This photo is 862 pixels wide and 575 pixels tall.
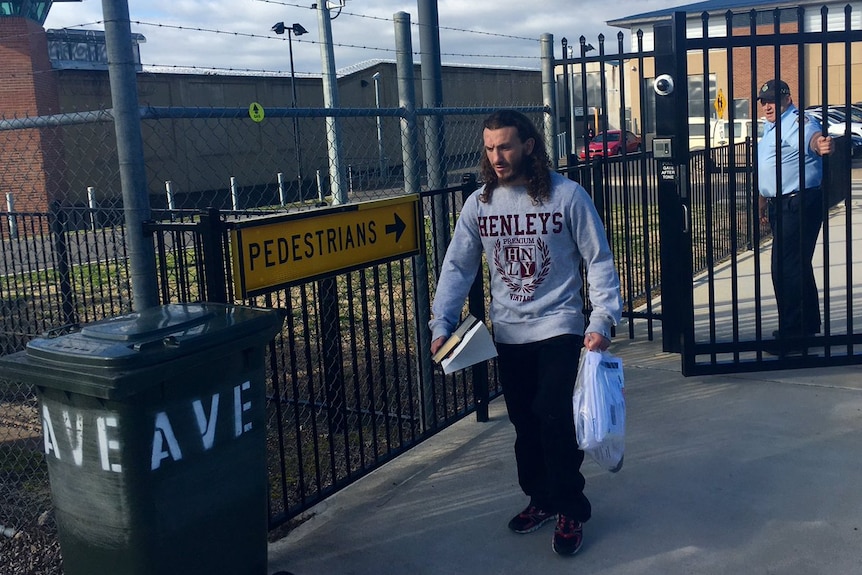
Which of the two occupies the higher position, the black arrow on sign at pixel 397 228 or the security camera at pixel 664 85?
the security camera at pixel 664 85

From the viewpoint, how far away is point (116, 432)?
2723mm

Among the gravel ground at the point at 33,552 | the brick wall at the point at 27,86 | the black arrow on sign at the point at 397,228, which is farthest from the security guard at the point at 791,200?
the brick wall at the point at 27,86

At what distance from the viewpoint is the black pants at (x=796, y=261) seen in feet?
19.5

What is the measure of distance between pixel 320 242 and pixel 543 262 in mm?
984

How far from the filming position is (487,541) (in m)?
3.87

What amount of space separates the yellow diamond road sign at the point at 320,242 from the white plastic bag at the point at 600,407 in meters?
1.21

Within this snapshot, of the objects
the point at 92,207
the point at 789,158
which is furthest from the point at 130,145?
the point at 789,158

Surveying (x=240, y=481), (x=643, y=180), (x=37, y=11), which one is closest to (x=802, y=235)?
(x=643, y=180)

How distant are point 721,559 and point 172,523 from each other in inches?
82.4

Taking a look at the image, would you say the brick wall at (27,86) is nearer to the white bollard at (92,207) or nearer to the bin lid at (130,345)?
the white bollard at (92,207)

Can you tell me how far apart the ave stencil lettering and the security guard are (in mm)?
4085

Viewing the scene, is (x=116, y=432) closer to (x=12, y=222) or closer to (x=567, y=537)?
(x=567, y=537)

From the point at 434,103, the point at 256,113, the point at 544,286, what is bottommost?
the point at 544,286

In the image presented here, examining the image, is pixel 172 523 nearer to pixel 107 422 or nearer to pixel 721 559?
pixel 107 422
